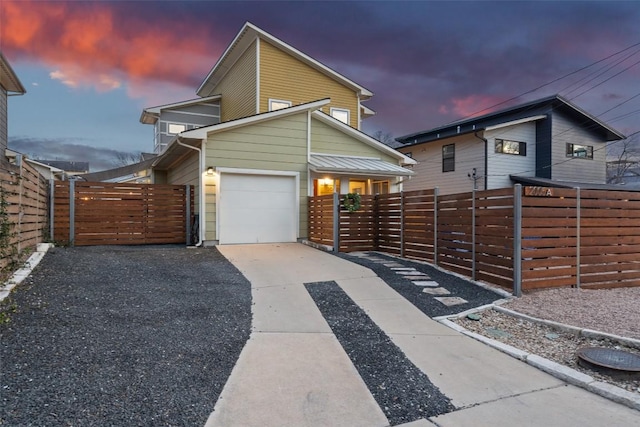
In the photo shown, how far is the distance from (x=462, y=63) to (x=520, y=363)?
17.6 meters

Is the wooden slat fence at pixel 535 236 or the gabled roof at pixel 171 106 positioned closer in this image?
the wooden slat fence at pixel 535 236

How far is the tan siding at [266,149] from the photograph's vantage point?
9859mm

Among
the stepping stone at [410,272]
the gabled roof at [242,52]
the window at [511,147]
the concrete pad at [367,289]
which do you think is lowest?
the concrete pad at [367,289]

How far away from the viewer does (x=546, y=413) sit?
103 inches

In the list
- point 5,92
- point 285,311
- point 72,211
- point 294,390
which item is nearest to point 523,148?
point 285,311

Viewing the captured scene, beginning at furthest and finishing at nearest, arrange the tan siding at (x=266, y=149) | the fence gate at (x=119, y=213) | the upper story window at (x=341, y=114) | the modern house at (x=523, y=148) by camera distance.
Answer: the modern house at (x=523, y=148) → the upper story window at (x=341, y=114) → the tan siding at (x=266, y=149) → the fence gate at (x=119, y=213)

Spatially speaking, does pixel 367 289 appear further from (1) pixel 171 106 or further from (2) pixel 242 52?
(1) pixel 171 106

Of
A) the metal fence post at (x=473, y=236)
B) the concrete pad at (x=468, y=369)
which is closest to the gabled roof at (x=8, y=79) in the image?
the metal fence post at (x=473, y=236)

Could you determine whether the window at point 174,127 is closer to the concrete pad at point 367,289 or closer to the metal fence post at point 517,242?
the concrete pad at point 367,289

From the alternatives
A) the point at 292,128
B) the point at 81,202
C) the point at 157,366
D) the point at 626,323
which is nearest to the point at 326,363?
the point at 157,366

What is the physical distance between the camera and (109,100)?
1725cm

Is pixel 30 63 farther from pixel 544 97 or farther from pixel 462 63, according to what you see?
pixel 544 97

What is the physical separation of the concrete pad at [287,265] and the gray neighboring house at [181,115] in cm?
1041

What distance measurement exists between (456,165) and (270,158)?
425 inches
